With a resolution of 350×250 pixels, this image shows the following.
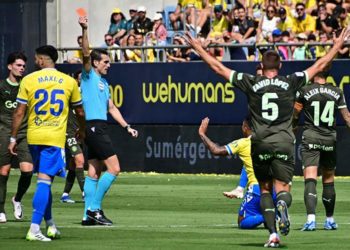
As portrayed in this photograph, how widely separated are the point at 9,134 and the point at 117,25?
16546 millimetres

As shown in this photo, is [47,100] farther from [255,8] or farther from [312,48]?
[255,8]

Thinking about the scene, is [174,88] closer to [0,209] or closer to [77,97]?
[0,209]

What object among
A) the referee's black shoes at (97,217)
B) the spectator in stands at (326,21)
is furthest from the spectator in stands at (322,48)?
the referee's black shoes at (97,217)

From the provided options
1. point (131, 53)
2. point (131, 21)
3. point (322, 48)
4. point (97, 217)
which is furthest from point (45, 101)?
point (131, 21)

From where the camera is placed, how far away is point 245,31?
3172cm

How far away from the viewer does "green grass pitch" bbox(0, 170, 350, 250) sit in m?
14.8

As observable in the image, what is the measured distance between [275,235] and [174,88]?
1876 cm

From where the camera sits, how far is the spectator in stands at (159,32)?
33281 millimetres

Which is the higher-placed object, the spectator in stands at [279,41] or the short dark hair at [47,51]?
the short dark hair at [47,51]

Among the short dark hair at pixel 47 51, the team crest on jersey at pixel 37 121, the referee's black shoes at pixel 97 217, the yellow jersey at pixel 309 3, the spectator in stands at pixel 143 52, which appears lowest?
the referee's black shoes at pixel 97 217

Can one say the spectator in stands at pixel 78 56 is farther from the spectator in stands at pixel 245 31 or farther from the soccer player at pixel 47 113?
the soccer player at pixel 47 113

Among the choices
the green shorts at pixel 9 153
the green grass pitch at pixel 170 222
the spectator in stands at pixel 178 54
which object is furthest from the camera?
the spectator in stands at pixel 178 54

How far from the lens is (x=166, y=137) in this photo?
3262cm

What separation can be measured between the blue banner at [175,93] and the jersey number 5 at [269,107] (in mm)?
16400
